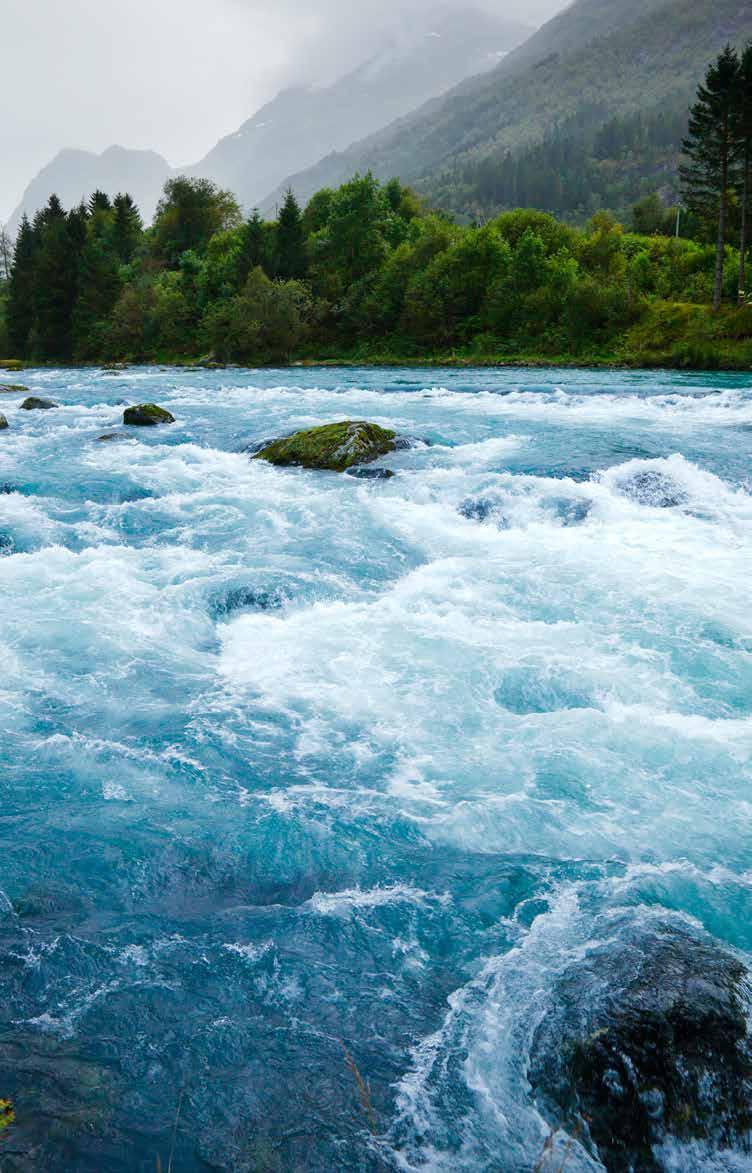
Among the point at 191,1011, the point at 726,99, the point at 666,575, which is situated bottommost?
the point at 191,1011

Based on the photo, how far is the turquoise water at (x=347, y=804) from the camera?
4168mm

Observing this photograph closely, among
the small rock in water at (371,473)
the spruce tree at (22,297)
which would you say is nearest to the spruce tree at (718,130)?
the small rock in water at (371,473)

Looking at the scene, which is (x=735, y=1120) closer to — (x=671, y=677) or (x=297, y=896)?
(x=297, y=896)

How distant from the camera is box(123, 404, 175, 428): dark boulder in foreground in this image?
24.1 metres

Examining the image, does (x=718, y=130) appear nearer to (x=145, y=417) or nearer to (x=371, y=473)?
(x=145, y=417)

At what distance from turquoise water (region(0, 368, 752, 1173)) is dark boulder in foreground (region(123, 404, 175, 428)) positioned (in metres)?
10.2

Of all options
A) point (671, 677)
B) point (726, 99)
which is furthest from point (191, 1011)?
point (726, 99)

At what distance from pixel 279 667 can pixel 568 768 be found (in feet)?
11.4

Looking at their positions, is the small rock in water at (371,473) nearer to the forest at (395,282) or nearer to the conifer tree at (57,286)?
the forest at (395,282)

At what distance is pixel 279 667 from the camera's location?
28.9ft

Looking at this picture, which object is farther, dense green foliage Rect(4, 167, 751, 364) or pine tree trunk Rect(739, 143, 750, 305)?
dense green foliage Rect(4, 167, 751, 364)

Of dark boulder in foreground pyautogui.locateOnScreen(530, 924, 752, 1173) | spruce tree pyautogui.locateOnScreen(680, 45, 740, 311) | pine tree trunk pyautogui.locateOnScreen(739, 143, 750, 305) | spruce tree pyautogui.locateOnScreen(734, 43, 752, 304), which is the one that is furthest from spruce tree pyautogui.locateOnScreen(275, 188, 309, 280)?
dark boulder in foreground pyautogui.locateOnScreen(530, 924, 752, 1173)

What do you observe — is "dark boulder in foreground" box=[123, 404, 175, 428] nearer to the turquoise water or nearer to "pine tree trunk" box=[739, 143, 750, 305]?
the turquoise water

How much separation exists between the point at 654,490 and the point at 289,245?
179 feet
